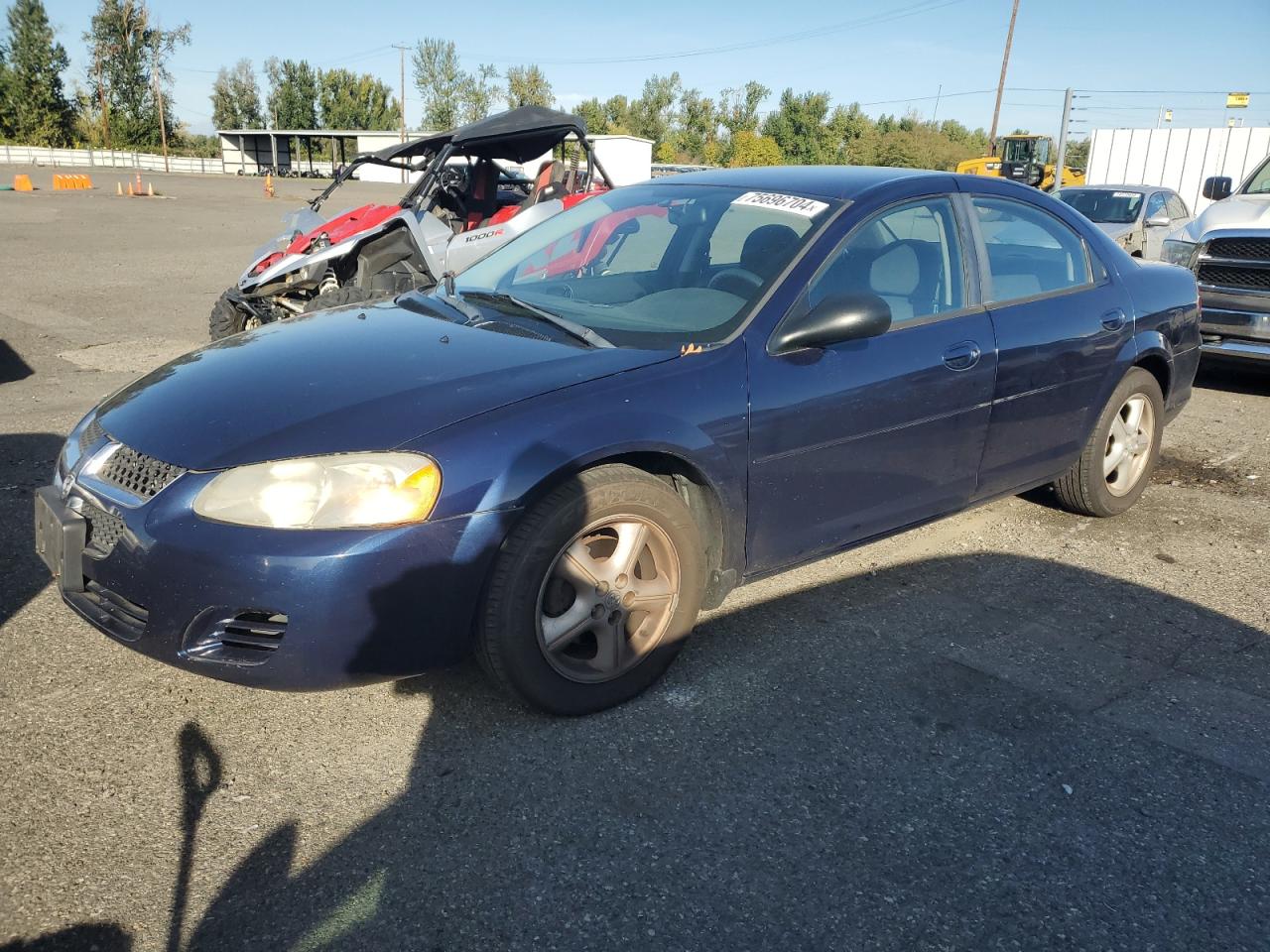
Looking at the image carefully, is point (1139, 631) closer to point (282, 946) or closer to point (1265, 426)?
point (282, 946)

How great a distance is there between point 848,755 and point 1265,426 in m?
5.83

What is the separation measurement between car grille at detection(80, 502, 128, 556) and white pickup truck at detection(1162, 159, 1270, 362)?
307 inches

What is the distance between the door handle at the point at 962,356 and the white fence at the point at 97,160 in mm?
70947

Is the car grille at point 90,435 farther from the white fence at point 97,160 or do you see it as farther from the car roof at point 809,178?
the white fence at point 97,160

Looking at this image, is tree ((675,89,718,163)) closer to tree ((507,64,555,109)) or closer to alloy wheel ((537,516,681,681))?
tree ((507,64,555,109))

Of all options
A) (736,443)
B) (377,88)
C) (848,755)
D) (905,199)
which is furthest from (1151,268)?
(377,88)

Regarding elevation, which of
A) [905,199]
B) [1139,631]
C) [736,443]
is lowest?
[1139,631]

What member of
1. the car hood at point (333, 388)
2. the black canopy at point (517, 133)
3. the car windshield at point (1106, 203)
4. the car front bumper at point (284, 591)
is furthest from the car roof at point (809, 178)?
the car windshield at point (1106, 203)

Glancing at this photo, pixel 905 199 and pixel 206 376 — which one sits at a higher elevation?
pixel 905 199

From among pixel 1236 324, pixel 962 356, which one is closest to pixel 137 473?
pixel 962 356

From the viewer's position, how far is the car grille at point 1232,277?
307 inches

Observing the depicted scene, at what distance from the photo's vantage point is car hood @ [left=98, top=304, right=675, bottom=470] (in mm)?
2688

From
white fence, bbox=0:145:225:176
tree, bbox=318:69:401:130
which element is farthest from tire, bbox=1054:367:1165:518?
tree, bbox=318:69:401:130

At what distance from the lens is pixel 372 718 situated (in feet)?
9.79
